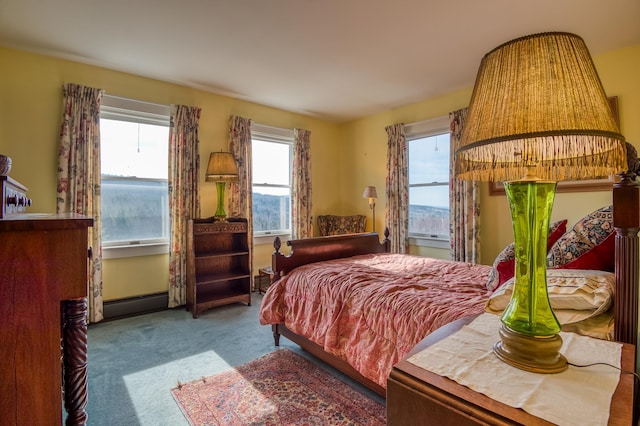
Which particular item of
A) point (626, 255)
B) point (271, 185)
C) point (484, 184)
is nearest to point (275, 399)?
point (626, 255)

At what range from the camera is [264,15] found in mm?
2455

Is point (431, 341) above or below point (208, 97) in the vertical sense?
below

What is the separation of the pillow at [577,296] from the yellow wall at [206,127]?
8.70ft

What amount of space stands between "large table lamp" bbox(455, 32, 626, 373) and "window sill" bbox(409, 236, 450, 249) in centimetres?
352

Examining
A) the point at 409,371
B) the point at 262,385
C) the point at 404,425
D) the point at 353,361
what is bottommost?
the point at 262,385

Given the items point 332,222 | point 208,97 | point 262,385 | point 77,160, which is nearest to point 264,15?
point 208,97

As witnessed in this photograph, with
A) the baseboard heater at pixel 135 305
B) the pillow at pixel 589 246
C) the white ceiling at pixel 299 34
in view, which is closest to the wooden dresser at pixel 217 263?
the baseboard heater at pixel 135 305

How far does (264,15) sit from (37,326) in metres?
2.48

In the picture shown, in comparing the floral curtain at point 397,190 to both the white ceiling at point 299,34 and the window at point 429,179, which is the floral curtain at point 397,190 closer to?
the window at point 429,179

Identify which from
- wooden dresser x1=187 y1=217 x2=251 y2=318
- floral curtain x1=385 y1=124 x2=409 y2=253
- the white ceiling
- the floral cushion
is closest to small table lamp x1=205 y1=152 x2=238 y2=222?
wooden dresser x1=187 y1=217 x2=251 y2=318

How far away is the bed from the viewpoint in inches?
36.5

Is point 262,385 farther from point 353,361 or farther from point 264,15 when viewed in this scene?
point 264,15

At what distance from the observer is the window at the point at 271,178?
462 cm

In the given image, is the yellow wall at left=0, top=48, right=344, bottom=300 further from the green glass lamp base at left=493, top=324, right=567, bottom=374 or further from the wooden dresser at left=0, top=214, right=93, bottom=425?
the green glass lamp base at left=493, top=324, right=567, bottom=374
